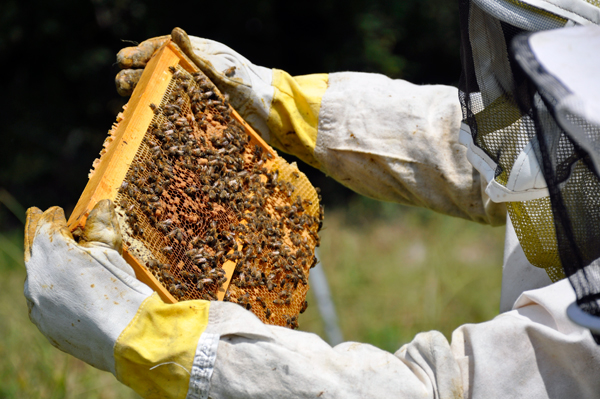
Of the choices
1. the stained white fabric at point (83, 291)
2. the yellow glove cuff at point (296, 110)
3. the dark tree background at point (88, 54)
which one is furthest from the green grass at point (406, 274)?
the stained white fabric at point (83, 291)

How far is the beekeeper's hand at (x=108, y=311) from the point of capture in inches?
61.4

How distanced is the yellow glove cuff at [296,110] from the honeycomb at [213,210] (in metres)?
0.24

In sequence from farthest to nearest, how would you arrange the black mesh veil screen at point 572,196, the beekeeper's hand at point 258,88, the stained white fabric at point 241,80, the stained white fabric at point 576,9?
the stained white fabric at point 241,80, the beekeeper's hand at point 258,88, the stained white fabric at point 576,9, the black mesh veil screen at point 572,196

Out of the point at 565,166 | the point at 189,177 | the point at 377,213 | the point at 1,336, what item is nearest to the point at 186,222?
the point at 189,177

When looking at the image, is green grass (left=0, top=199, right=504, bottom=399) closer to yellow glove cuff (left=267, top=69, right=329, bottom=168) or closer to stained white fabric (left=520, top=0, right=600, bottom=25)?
yellow glove cuff (left=267, top=69, right=329, bottom=168)

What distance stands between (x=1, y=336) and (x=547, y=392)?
419cm

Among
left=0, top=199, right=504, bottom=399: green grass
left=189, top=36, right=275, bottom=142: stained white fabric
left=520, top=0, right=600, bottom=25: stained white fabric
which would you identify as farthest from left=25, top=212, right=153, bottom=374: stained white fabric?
left=0, top=199, right=504, bottom=399: green grass

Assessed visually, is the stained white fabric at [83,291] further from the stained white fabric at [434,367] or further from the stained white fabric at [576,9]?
the stained white fabric at [576,9]

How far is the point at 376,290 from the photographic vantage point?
19.0 feet

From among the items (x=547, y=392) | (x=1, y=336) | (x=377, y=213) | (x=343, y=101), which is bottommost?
(x=377, y=213)

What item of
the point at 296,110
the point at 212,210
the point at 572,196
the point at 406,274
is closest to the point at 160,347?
the point at 212,210

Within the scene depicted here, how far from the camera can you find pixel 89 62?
6.58 metres

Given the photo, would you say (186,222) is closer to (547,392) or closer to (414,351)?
(414,351)

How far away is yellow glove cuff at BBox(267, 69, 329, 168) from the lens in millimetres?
2496
